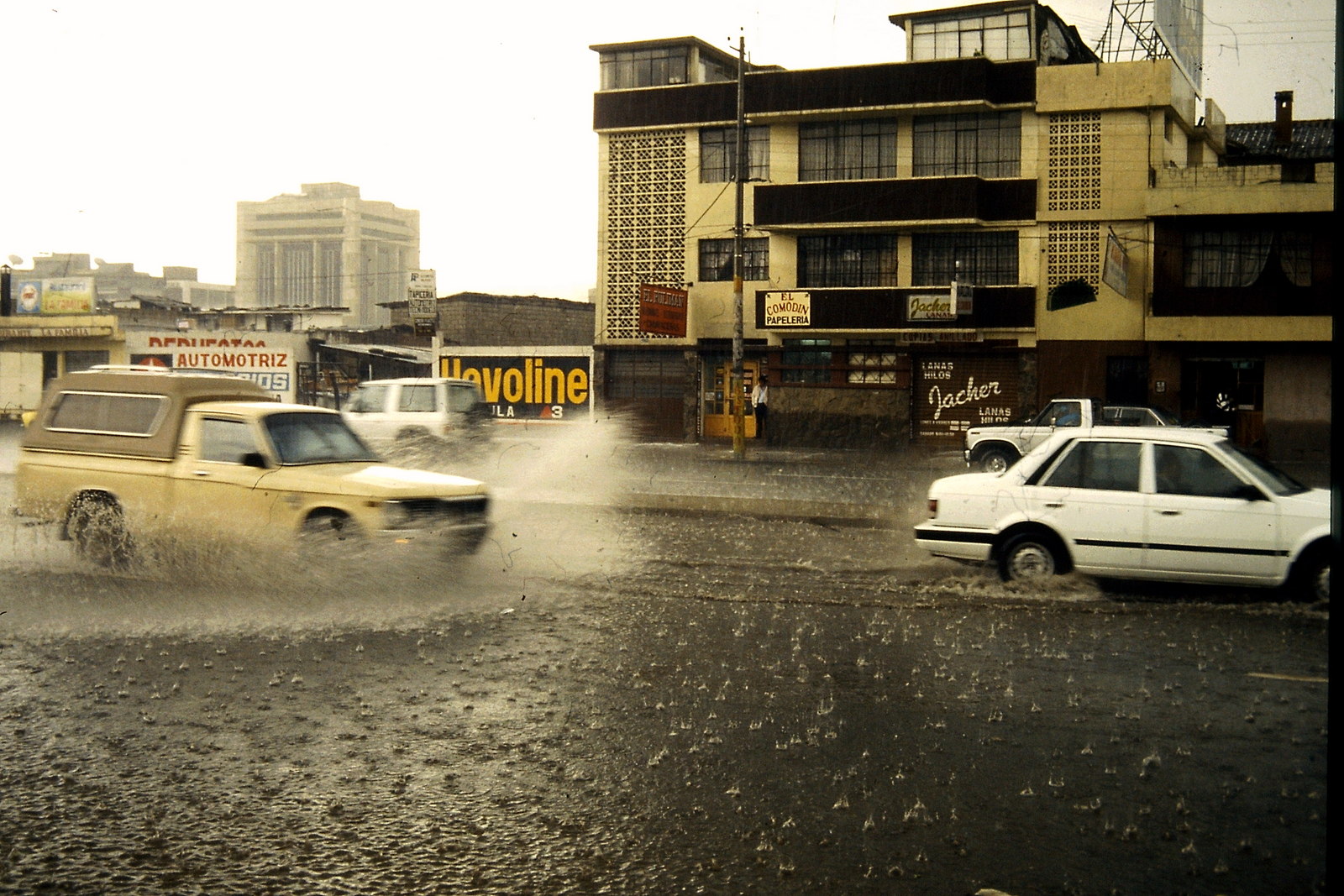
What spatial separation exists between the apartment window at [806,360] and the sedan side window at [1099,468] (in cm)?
2595

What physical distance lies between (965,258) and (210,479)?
90.2ft

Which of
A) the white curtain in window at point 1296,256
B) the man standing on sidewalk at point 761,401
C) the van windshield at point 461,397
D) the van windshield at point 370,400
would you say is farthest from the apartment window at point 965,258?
the van windshield at point 370,400

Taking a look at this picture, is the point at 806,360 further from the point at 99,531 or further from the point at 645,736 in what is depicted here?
the point at 645,736

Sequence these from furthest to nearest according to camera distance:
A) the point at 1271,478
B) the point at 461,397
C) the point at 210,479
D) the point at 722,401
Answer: the point at 722,401, the point at 461,397, the point at 210,479, the point at 1271,478

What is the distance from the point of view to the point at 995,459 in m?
22.9

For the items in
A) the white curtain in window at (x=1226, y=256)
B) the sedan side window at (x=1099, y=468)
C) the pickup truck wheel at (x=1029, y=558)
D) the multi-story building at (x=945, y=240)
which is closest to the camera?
the sedan side window at (x=1099, y=468)

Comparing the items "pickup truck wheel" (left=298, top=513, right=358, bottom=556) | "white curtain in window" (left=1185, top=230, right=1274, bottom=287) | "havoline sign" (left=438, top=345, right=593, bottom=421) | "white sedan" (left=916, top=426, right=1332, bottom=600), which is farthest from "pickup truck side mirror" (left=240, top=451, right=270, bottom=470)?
"havoline sign" (left=438, top=345, right=593, bottom=421)

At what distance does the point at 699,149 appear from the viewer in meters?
37.2

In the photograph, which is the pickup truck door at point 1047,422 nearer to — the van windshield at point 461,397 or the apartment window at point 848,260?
the van windshield at point 461,397

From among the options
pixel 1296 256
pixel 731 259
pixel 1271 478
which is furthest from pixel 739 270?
pixel 1271 478

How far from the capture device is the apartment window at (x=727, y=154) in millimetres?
36625

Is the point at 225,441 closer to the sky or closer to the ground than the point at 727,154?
closer to the ground

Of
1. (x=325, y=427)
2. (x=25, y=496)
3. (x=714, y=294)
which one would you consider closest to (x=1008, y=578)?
(x=325, y=427)

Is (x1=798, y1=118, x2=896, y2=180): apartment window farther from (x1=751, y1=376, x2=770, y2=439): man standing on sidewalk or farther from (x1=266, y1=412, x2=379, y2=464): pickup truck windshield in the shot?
(x1=266, y1=412, x2=379, y2=464): pickup truck windshield
